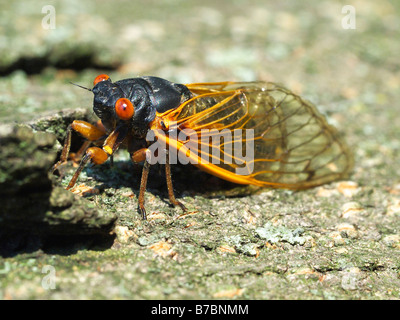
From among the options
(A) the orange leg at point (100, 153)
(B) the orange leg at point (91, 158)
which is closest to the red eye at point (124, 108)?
(A) the orange leg at point (100, 153)

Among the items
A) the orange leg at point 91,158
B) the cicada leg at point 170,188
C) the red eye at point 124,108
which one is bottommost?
the cicada leg at point 170,188

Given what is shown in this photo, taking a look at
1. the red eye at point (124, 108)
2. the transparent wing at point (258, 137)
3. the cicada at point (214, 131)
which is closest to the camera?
the red eye at point (124, 108)

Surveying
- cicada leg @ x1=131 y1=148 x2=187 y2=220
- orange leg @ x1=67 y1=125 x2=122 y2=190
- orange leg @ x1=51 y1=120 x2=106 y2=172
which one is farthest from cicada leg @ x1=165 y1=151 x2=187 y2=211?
orange leg @ x1=51 y1=120 x2=106 y2=172

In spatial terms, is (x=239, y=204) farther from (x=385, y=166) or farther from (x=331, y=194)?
(x=385, y=166)

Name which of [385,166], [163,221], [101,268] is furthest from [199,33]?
[101,268]

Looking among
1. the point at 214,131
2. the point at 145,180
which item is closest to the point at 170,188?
the point at 145,180

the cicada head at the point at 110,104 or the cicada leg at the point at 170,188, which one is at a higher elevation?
the cicada head at the point at 110,104

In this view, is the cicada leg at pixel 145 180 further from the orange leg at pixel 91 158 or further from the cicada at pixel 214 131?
the orange leg at pixel 91 158

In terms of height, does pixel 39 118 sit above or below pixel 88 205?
above

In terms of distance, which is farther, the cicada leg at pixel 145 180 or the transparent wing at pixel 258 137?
the transparent wing at pixel 258 137
